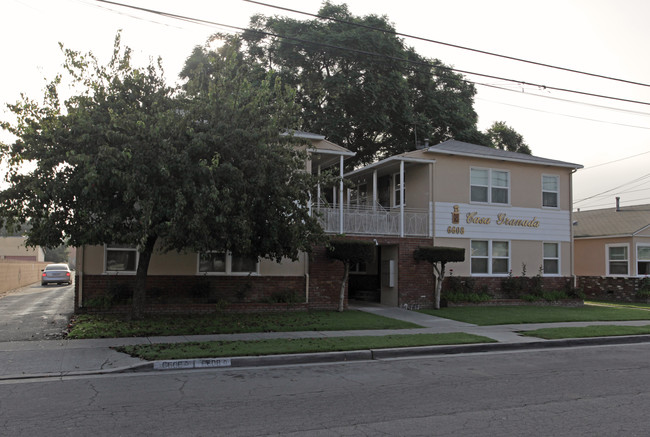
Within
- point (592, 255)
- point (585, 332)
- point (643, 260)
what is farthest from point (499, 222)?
point (643, 260)

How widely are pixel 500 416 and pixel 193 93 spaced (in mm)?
9587

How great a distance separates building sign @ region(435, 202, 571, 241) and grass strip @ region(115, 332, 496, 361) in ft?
26.7

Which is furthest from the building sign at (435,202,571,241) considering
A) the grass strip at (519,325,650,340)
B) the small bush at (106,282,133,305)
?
the small bush at (106,282,133,305)

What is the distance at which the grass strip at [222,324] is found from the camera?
12.3m

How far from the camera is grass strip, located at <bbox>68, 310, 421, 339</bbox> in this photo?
12.3m

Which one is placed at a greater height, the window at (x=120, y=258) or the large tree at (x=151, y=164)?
the large tree at (x=151, y=164)

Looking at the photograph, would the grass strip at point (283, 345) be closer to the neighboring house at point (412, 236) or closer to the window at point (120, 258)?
the neighboring house at point (412, 236)

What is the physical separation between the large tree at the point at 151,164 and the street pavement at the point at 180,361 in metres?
2.19

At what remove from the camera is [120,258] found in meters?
15.9

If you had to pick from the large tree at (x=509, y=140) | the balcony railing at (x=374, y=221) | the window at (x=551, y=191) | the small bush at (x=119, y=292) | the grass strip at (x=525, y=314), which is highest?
the large tree at (x=509, y=140)

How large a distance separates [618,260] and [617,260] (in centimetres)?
5

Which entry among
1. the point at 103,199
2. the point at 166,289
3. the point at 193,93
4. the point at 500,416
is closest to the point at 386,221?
the point at 166,289

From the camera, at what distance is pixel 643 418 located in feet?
20.1

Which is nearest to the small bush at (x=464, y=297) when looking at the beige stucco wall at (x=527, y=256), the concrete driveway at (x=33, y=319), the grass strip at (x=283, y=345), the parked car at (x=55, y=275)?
the beige stucco wall at (x=527, y=256)
